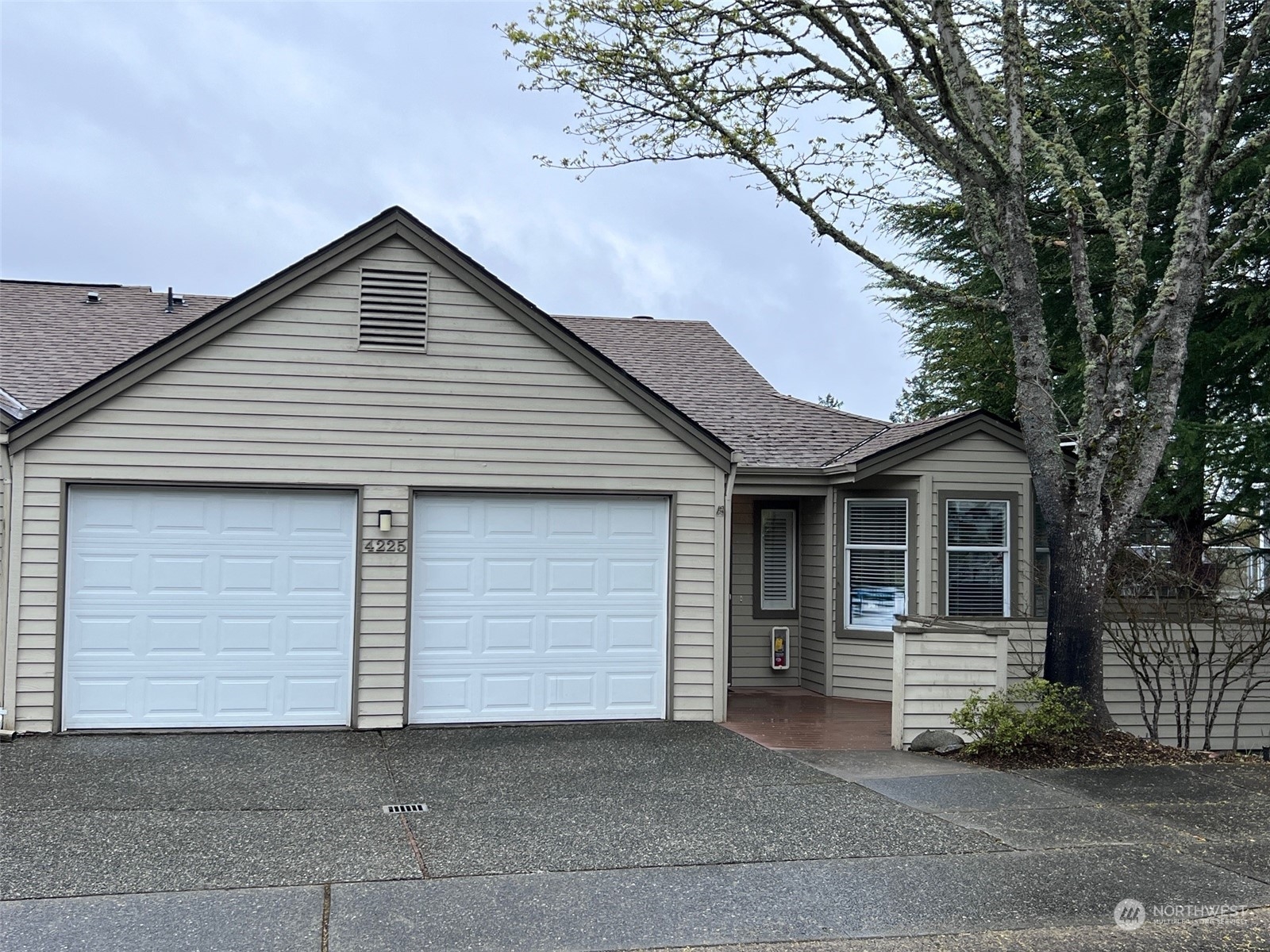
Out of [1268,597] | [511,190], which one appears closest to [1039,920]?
[1268,597]

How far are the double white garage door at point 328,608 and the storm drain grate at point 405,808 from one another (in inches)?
117

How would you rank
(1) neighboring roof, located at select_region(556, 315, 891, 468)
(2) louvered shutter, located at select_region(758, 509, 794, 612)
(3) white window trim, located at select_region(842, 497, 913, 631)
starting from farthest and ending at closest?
(2) louvered shutter, located at select_region(758, 509, 794, 612) → (1) neighboring roof, located at select_region(556, 315, 891, 468) → (3) white window trim, located at select_region(842, 497, 913, 631)

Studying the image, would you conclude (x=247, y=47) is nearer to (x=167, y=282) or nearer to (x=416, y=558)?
(x=167, y=282)

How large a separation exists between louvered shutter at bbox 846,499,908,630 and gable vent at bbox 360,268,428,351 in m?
5.48

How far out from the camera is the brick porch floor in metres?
9.74

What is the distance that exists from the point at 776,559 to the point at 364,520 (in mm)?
5673

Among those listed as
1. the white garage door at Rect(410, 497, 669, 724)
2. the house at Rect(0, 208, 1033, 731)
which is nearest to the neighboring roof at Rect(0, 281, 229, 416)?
the house at Rect(0, 208, 1033, 731)

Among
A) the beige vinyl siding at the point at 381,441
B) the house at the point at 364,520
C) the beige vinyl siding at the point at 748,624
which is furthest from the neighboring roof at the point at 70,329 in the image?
the beige vinyl siding at the point at 748,624

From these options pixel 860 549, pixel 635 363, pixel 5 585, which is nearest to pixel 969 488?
pixel 860 549

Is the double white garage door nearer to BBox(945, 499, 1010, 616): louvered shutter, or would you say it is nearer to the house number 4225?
the house number 4225

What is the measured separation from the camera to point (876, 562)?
12.7 m

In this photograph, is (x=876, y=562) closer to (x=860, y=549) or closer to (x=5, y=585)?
(x=860, y=549)

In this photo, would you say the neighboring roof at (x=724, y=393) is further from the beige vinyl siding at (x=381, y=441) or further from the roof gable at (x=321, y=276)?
the beige vinyl siding at (x=381, y=441)

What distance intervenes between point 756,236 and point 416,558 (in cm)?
1025
